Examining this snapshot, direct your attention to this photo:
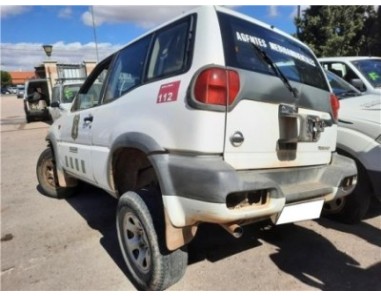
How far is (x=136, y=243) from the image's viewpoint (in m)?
2.80

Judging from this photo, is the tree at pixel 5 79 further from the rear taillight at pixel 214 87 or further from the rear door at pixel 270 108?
the rear taillight at pixel 214 87

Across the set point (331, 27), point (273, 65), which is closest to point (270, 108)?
point (273, 65)

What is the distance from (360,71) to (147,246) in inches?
167

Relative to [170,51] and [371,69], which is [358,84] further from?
[170,51]

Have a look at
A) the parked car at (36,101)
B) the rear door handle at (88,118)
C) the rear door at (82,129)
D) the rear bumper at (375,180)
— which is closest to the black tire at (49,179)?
the rear door at (82,129)

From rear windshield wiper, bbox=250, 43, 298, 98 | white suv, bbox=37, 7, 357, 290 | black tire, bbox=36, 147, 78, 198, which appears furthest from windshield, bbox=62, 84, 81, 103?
rear windshield wiper, bbox=250, 43, 298, 98

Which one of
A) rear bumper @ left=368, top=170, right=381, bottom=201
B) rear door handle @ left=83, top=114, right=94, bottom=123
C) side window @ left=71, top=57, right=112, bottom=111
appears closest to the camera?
rear bumper @ left=368, top=170, right=381, bottom=201

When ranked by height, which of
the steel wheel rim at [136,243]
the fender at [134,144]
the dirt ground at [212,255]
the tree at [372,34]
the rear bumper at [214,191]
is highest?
the tree at [372,34]

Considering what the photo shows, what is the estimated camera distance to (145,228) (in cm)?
251

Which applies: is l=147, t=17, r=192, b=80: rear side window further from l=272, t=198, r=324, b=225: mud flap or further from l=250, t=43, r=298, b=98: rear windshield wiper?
l=272, t=198, r=324, b=225: mud flap

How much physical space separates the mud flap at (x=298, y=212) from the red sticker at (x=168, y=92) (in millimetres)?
1067

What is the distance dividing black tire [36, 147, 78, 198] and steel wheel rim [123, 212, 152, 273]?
8.55ft

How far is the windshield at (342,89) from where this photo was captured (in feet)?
14.5

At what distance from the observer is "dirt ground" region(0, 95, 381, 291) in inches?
110
